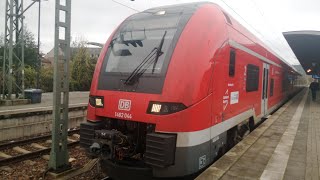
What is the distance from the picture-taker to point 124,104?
546cm

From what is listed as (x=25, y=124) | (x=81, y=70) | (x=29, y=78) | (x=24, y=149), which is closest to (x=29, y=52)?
(x=81, y=70)

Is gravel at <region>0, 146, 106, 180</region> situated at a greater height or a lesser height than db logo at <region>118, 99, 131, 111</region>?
lesser

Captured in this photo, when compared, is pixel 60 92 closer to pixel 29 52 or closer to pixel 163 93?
pixel 163 93

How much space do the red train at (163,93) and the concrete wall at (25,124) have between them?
20.1 ft

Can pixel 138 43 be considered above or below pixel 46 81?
above

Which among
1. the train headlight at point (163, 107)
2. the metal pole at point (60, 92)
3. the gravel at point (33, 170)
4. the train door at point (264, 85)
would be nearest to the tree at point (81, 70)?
the train door at point (264, 85)

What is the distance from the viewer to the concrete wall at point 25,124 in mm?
10888

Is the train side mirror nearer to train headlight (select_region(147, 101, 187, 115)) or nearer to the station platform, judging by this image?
train headlight (select_region(147, 101, 187, 115))

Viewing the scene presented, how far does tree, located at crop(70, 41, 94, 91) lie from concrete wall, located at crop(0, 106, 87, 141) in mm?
27880

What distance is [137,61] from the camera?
5.68 m

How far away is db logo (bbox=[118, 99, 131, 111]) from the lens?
539cm

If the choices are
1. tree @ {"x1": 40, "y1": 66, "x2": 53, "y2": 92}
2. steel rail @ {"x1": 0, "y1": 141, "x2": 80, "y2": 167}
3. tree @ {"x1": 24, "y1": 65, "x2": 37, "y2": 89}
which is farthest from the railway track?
tree @ {"x1": 40, "y1": 66, "x2": 53, "y2": 92}

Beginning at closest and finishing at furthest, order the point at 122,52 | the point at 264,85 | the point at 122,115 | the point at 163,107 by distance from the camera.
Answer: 1. the point at 163,107
2. the point at 122,115
3. the point at 122,52
4. the point at 264,85

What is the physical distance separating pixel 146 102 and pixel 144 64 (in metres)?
0.72
